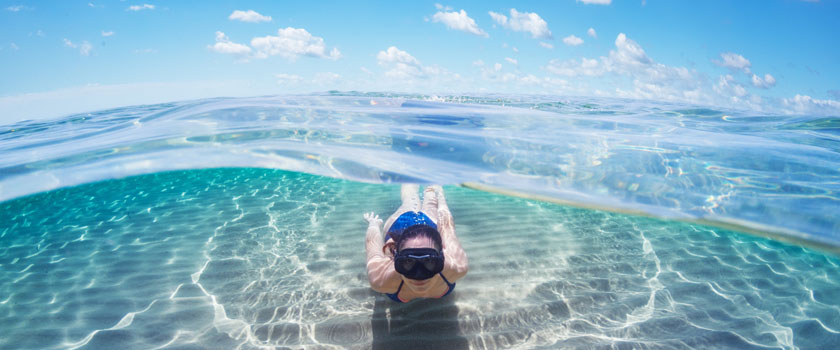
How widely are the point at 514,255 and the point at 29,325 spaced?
23.0ft

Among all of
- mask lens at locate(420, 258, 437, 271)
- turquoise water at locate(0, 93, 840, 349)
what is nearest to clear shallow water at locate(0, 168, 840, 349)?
turquoise water at locate(0, 93, 840, 349)

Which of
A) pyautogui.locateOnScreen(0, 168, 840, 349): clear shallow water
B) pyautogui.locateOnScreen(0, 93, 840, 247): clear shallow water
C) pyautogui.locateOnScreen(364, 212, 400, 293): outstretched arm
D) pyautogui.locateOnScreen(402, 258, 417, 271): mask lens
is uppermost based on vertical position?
pyautogui.locateOnScreen(0, 93, 840, 247): clear shallow water

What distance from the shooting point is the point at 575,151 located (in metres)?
7.54

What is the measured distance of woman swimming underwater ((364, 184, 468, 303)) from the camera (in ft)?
10.5

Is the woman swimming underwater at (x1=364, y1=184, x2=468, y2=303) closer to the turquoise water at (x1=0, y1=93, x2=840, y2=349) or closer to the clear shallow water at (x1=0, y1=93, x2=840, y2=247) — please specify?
the turquoise water at (x1=0, y1=93, x2=840, y2=349)

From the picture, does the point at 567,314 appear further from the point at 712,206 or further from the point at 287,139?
the point at 287,139

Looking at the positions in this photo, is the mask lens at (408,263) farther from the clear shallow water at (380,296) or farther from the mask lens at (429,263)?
the clear shallow water at (380,296)

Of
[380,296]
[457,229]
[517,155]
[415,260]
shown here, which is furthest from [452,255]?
[517,155]

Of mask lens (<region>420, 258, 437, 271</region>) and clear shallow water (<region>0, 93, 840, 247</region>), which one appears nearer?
mask lens (<region>420, 258, 437, 271</region>)

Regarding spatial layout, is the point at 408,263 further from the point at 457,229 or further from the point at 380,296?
the point at 457,229

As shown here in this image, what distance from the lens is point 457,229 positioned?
6.91 meters

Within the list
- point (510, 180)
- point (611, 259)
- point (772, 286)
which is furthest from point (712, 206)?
point (510, 180)

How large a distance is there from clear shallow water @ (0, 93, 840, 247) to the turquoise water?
0.17 ft

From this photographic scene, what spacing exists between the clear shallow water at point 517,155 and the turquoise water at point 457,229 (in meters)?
0.05
